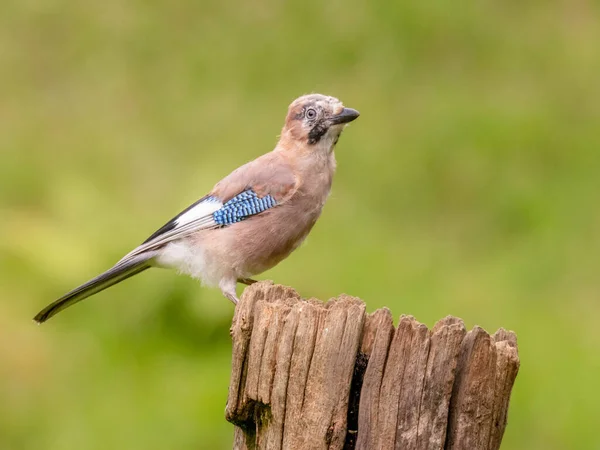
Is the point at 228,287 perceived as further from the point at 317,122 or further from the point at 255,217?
the point at 317,122

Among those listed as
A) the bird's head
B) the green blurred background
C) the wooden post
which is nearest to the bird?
the bird's head

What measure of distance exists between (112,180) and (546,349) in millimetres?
3764

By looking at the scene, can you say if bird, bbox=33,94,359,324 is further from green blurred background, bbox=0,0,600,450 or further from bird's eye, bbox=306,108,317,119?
green blurred background, bbox=0,0,600,450

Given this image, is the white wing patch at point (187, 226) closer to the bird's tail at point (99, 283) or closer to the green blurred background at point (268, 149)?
the bird's tail at point (99, 283)

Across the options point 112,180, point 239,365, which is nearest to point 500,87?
point 112,180

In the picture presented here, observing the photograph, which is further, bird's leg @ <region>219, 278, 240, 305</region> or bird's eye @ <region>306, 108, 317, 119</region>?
bird's eye @ <region>306, 108, 317, 119</region>

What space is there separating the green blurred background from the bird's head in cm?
236

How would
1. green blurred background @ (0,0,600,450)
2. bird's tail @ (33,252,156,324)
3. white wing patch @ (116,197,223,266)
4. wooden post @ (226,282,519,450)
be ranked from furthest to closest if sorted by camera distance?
green blurred background @ (0,0,600,450) → white wing patch @ (116,197,223,266) → bird's tail @ (33,252,156,324) → wooden post @ (226,282,519,450)

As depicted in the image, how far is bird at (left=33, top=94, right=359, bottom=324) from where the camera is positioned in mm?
4980

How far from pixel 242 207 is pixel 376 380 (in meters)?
2.02

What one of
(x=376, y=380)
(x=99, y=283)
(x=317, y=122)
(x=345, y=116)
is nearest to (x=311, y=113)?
(x=317, y=122)

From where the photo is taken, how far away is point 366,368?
324cm

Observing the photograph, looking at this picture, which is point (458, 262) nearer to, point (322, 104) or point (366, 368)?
point (322, 104)

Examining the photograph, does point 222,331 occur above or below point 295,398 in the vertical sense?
above
